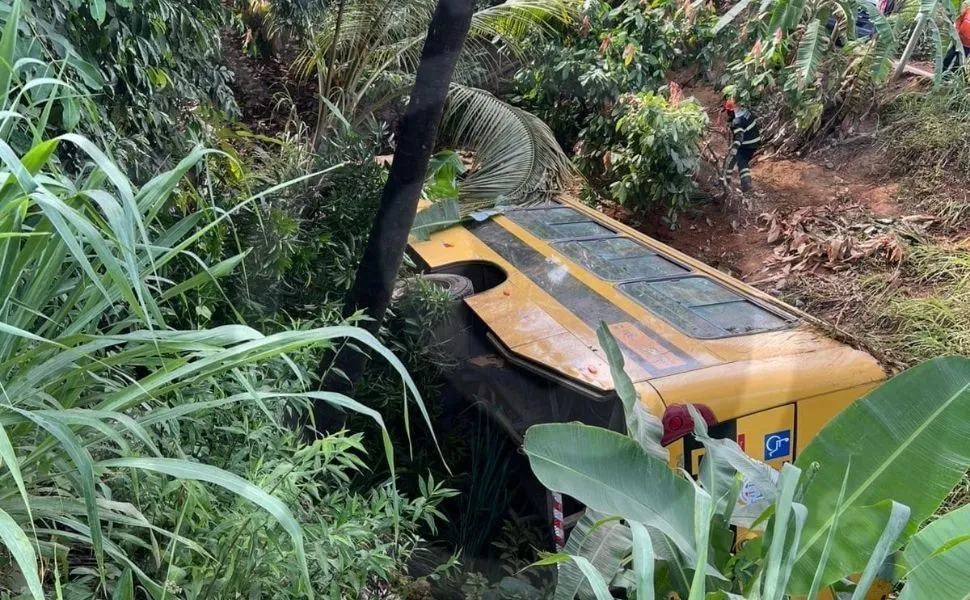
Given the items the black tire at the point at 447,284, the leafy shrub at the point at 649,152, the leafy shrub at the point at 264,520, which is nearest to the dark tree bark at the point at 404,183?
the black tire at the point at 447,284

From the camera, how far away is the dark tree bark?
234 cm

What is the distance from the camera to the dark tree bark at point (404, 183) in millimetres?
2340

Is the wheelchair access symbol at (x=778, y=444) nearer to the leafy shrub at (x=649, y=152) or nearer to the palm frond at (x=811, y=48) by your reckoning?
the palm frond at (x=811, y=48)

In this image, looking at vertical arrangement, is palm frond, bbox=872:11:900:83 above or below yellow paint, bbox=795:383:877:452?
above

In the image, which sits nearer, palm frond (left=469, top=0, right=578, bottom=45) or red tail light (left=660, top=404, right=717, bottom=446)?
red tail light (left=660, top=404, right=717, bottom=446)

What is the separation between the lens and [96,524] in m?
1.00

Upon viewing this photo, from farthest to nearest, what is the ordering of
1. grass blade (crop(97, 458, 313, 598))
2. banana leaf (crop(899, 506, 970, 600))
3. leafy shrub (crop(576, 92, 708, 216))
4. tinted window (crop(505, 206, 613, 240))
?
leafy shrub (crop(576, 92, 708, 216)), tinted window (crop(505, 206, 613, 240)), banana leaf (crop(899, 506, 970, 600)), grass blade (crop(97, 458, 313, 598))

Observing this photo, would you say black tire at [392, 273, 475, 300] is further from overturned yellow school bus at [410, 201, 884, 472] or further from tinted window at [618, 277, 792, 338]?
tinted window at [618, 277, 792, 338]

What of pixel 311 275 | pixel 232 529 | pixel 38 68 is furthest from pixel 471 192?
pixel 232 529

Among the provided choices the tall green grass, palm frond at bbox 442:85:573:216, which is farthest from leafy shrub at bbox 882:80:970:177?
the tall green grass

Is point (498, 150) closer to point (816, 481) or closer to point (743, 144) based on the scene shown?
point (743, 144)

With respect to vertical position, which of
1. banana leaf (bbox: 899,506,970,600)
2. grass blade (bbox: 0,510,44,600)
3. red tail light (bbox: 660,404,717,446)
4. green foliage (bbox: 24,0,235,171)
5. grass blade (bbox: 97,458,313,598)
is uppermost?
green foliage (bbox: 24,0,235,171)

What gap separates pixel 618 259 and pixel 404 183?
4.46 feet

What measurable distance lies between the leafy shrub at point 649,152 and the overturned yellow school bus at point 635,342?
2.17 meters
